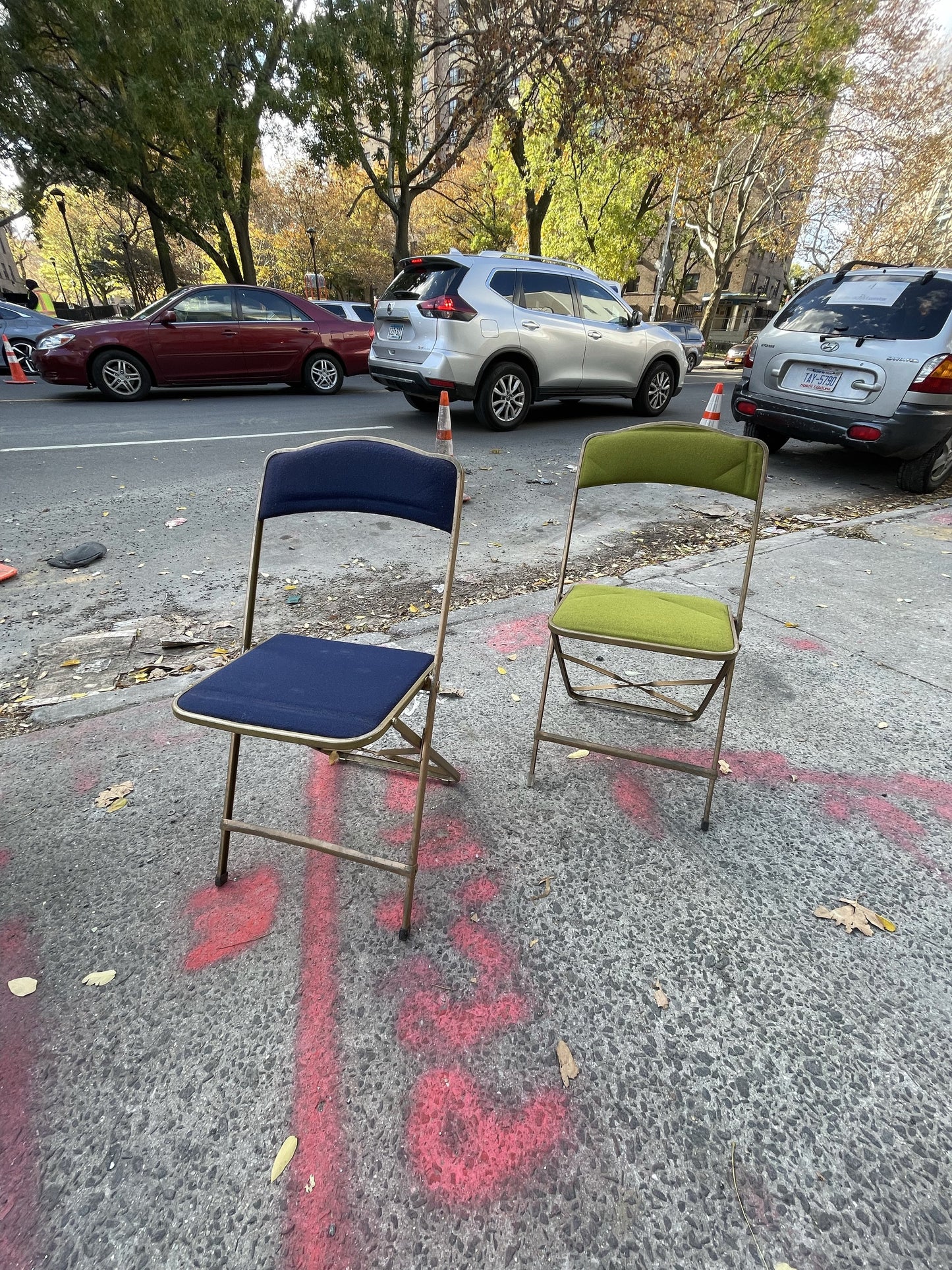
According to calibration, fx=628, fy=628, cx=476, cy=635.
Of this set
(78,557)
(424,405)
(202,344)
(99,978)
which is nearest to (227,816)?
(99,978)

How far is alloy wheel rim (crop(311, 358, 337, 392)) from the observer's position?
10320 millimetres

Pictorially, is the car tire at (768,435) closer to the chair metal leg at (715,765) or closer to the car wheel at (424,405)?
the car wheel at (424,405)

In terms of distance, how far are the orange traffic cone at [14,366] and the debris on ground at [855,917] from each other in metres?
13.6

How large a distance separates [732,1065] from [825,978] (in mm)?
389

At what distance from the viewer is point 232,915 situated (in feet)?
5.82

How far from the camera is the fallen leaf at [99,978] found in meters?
1.57

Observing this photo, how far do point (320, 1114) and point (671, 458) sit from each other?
2433 millimetres

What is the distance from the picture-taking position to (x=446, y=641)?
10.4 feet

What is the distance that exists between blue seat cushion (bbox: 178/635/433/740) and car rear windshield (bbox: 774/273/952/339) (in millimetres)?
5427

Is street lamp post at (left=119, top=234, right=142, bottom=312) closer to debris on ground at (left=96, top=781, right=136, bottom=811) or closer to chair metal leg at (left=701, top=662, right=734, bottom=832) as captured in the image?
debris on ground at (left=96, top=781, right=136, bottom=811)

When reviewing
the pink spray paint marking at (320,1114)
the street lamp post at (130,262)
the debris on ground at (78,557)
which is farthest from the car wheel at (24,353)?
the street lamp post at (130,262)

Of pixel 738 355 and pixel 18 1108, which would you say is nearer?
pixel 18 1108

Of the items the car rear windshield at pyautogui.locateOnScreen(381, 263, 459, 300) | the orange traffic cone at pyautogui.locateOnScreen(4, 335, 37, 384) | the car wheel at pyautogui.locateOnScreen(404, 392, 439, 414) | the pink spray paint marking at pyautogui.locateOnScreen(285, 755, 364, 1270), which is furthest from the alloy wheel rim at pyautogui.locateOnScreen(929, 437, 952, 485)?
the orange traffic cone at pyautogui.locateOnScreen(4, 335, 37, 384)

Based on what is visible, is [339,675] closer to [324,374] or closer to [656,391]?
[656,391]
